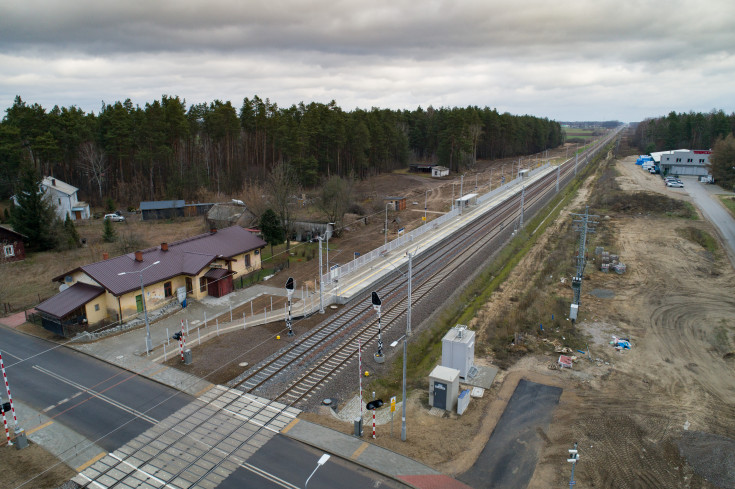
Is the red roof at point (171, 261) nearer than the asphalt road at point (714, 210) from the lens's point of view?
Yes

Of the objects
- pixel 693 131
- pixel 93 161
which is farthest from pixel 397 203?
pixel 693 131

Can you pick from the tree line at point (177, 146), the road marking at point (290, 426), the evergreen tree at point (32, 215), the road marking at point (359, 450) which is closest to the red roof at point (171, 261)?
the road marking at point (290, 426)

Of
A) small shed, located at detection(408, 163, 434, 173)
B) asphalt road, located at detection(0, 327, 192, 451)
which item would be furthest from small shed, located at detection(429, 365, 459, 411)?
small shed, located at detection(408, 163, 434, 173)

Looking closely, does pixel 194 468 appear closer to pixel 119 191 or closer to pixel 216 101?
pixel 119 191

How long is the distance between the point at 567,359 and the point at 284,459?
660 inches

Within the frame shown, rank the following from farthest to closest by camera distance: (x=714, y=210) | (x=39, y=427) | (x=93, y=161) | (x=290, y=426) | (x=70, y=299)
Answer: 1. (x=93, y=161)
2. (x=714, y=210)
3. (x=70, y=299)
4. (x=39, y=427)
5. (x=290, y=426)

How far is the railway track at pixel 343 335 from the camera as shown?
24.8m

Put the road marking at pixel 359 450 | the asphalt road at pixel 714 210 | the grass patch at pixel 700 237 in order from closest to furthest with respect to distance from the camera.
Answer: the road marking at pixel 359 450
the grass patch at pixel 700 237
the asphalt road at pixel 714 210

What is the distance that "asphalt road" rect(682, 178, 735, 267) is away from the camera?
53.0 metres

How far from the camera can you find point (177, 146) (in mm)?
81000

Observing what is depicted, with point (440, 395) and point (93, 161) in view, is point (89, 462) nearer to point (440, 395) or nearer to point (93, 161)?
point (440, 395)

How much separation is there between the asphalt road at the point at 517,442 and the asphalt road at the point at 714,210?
34885mm

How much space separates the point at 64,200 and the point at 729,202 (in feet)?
330

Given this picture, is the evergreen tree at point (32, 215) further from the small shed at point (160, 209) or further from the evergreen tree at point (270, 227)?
the evergreen tree at point (270, 227)
